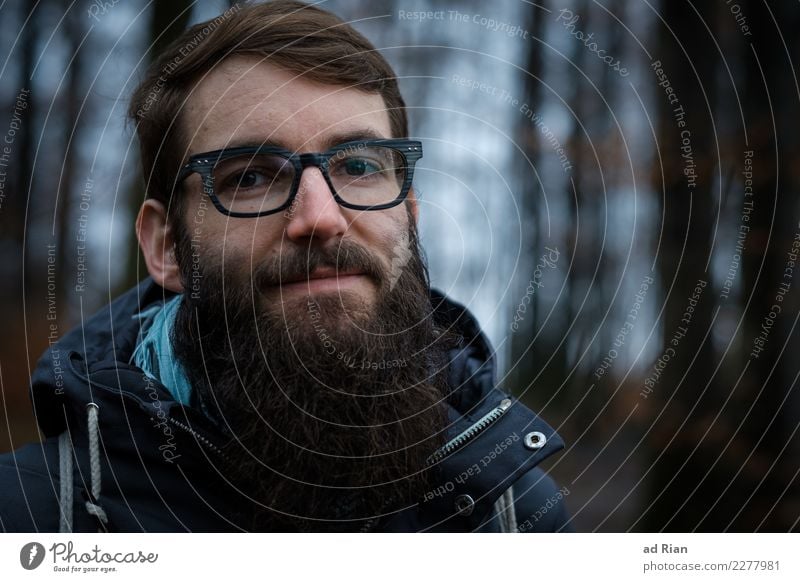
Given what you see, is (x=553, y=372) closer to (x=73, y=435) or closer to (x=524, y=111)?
(x=524, y=111)

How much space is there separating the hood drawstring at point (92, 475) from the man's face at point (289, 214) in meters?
0.29

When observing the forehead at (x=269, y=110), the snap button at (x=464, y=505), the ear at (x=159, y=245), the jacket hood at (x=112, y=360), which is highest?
the forehead at (x=269, y=110)

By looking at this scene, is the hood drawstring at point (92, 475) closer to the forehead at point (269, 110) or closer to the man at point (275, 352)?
the man at point (275, 352)

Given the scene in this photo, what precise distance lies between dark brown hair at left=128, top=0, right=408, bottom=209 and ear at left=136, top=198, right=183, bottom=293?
29 mm

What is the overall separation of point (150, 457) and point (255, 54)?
0.65 m

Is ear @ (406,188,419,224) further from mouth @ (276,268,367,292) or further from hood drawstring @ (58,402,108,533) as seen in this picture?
hood drawstring @ (58,402,108,533)

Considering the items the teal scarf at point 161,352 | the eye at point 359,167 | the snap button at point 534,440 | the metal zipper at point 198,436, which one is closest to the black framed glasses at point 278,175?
the eye at point 359,167

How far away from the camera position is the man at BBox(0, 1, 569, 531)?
3.51 feet

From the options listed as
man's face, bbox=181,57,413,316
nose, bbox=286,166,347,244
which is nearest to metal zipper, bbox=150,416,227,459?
man's face, bbox=181,57,413,316

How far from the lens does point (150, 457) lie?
1.07m

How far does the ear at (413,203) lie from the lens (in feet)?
3.99

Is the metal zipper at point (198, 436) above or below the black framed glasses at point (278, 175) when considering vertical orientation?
below

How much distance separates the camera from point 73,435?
1.09 metres

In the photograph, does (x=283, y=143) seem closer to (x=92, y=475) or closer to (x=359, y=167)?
(x=359, y=167)
